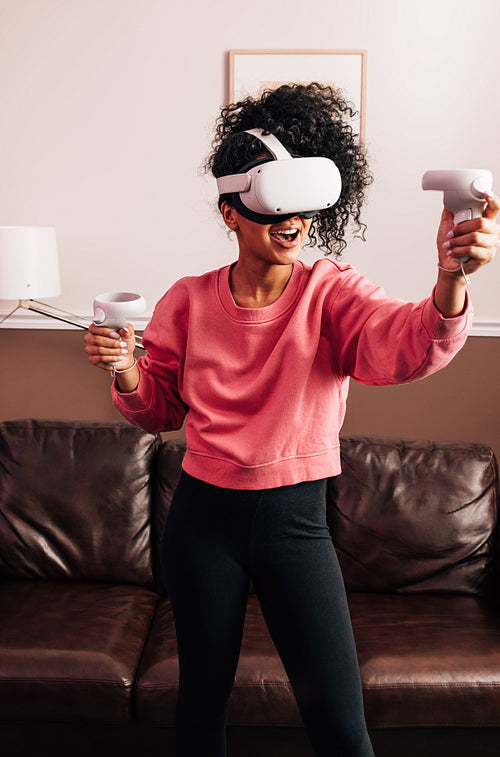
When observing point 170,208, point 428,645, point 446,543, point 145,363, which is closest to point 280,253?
point 145,363

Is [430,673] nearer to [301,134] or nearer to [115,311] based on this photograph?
[115,311]

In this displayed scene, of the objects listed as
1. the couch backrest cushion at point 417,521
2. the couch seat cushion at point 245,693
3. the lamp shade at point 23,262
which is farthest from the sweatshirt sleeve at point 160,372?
the lamp shade at point 23,262

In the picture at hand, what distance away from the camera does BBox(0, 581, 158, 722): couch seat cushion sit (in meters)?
1.71

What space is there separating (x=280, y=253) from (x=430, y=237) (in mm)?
2151

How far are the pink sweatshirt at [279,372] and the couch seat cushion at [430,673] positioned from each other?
2.64 feet

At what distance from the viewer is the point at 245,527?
1.12 m

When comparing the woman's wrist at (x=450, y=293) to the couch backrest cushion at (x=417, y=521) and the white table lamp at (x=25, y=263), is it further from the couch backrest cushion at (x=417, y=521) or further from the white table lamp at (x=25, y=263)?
the white table lamp at (x=25, y=263)

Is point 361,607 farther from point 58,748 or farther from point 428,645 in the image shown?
point 58,748

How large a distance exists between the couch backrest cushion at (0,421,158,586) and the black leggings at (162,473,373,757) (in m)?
0.99

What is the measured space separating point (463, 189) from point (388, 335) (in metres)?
0.24

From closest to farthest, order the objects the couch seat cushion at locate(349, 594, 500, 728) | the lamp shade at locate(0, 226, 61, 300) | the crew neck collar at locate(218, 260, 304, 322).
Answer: the crew neck collar at locate(218, 260, 304, 322), the couch seat cushion at locate(349, 594, 500, 728), the lamp shade at locate(0, 226, 61, 300)

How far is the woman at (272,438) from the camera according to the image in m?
1.08

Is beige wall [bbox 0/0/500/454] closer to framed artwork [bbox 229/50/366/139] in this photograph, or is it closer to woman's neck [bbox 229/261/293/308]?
framed artwork [bbox 229/50/366/139]

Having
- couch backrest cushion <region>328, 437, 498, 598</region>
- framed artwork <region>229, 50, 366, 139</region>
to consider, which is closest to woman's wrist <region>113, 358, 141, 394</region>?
couch backrest cushion <region>328, 437, 498, 598</region>
